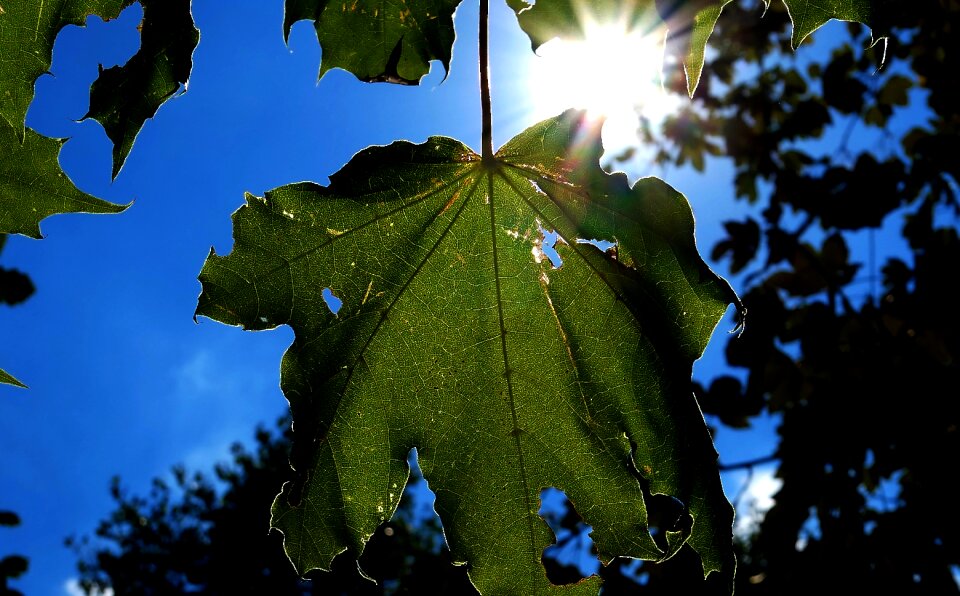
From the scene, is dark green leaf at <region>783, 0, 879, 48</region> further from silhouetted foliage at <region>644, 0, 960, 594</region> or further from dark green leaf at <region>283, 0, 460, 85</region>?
silhouetted foliage at <region>644, 0, 960, 594</region>

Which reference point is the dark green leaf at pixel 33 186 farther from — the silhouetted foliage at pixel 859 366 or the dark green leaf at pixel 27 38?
the silhouetted foliage at pixel 859 366

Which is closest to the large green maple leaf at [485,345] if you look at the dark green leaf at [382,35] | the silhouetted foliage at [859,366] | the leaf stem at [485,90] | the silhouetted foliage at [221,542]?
the leaf stem at [485,90]

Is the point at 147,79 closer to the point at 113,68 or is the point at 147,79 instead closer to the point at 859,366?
the point at 113,68

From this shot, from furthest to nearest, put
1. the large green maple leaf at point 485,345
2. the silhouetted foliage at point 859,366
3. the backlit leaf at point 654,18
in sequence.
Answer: the silhouetted foliage at point 859,366 < the large green maple leaf at point 485,345 < the backlit leaf at point 654,18

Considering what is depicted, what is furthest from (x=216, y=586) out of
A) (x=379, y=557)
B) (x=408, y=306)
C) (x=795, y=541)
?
(x=408, y=306)

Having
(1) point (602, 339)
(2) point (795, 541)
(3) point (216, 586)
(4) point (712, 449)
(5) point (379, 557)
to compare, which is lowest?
(4) point (712, 449)

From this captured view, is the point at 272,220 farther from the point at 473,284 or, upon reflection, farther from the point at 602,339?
the point at 602,339

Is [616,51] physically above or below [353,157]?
below
